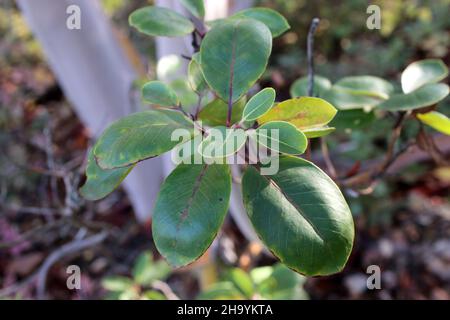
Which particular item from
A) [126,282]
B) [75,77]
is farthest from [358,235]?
[75,77]

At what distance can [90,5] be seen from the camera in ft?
4.12

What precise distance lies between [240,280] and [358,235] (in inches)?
33.8

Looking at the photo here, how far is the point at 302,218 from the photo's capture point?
1.62ft

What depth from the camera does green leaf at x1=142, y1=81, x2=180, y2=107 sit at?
0.59 metres

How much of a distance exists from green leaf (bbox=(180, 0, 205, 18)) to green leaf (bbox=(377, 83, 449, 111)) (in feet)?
1.03

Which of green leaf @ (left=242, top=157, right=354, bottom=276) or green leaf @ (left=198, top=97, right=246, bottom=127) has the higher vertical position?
green leaf @ (left=198, top=97, right=246, bottom=127)

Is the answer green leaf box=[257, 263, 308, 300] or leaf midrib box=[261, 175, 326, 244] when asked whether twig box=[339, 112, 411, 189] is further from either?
leaf midrib box=[261, 175, 326, 244]

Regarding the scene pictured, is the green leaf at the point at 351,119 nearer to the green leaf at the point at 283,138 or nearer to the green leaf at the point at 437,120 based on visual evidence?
the green leaf at the point at 437,120

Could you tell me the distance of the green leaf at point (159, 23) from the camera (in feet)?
2.07

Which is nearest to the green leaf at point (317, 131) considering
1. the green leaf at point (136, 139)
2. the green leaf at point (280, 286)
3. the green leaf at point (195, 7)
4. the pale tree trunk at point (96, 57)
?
the green leaf at point (136, 139)

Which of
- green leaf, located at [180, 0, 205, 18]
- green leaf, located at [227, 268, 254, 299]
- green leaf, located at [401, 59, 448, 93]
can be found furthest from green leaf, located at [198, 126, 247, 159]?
green leaf, located at [227, 268, 254, 299]

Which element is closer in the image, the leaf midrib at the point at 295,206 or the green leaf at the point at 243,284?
the leaf midrib at the point at 295,206

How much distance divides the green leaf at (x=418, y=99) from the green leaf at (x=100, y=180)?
406mm
